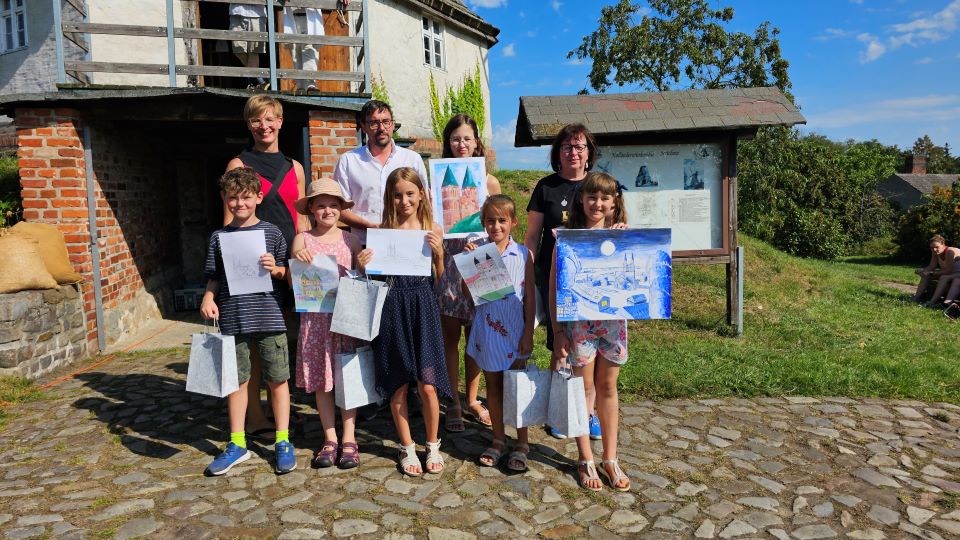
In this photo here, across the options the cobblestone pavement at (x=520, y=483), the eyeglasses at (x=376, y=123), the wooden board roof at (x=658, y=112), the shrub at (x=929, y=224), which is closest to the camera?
the cobblestone pavement at (x=520, y=483)

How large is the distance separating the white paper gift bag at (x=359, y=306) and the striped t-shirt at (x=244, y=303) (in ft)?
1.68

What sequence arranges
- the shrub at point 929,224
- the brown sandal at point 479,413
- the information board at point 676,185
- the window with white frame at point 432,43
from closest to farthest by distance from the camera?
the brown sandal at point 479,413 < the information board at point 676,185 < the window with white frame at point 432,43 < the shrub at point 929,224

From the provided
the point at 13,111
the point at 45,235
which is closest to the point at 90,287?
the point at 45,235

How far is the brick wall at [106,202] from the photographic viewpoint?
6.27m

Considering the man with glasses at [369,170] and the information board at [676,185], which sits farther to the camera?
the information board at [676,185]

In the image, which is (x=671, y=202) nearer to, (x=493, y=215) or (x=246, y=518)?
(x=493, y=215)

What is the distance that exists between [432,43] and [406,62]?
1.76 metres

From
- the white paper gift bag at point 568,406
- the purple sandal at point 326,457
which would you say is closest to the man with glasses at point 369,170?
the purple sandal at point 326,457

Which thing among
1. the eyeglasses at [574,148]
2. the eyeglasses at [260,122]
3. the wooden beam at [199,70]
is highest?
the wooden beam at [199,70]

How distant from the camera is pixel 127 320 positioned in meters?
7.38

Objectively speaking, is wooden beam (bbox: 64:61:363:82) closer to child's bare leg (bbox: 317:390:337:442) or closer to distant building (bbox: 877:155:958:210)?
child's bare leg (bbox: 317:390:337:442)

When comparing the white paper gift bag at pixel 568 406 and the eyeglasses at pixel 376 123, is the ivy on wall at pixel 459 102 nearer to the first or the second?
the eyeglasses at pixel 376 123

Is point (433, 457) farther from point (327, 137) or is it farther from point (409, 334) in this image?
point (327, 137)

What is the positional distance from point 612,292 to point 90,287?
6012 mm
